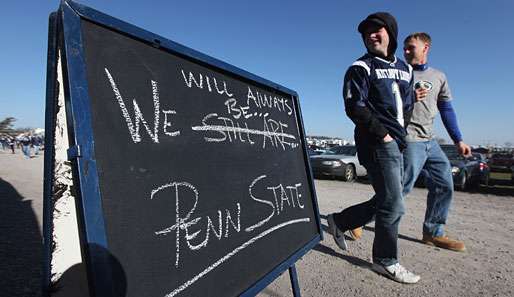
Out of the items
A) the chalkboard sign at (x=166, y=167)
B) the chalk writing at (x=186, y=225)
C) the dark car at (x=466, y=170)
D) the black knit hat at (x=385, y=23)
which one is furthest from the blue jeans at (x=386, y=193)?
the dark car at (x=466, y=170)

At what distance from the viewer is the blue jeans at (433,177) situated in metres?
2.80

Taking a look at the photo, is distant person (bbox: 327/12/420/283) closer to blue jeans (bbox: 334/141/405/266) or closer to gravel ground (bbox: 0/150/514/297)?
blue jeans (bbox: 334/141/405/266)

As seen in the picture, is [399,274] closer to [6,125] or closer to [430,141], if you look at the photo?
[430,141]

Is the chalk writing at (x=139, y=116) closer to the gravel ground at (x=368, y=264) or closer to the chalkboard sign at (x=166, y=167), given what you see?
the chalkboard sign at (x=166, y=167)

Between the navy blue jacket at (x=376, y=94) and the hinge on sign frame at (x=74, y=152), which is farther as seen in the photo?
the navy blue jacket at (x=376, y=94)

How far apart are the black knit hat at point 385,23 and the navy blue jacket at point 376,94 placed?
0.58ft

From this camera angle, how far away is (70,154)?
0.80 m

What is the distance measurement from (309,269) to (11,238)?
306 cm

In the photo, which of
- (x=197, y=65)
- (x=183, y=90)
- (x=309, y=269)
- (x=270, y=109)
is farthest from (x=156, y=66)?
(x=309, y=269)

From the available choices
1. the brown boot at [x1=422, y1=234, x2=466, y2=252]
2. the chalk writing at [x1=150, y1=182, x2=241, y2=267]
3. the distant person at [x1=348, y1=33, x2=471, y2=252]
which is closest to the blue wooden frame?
the chalk writing at [x1=150, y1=182, x2=241, y2=267]

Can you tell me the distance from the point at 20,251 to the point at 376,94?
3.43 m

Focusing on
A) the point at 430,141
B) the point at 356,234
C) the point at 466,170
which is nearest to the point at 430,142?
the point at 430,141

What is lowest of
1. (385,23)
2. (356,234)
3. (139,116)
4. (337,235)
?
(356,234)

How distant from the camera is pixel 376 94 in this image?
7.48 feet
